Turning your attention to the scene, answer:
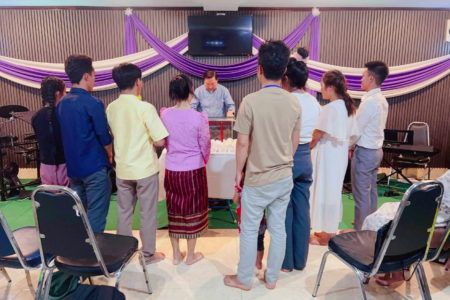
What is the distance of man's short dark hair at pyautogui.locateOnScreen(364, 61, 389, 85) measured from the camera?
2740mm

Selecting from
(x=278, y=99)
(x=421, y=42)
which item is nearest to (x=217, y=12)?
(x=421, y=42)

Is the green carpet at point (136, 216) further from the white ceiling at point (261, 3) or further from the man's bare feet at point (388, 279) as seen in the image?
the white ceiling at point (261, 3)

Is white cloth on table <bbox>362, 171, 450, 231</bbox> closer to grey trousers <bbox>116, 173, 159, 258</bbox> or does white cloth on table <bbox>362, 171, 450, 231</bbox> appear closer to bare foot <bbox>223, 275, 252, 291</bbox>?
bare foot <bbox>223, 275, 252, 291</bbox>

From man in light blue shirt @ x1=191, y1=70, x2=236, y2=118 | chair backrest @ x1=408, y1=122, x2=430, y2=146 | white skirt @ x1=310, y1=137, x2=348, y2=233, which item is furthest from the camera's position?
man in light blue shirt @ x1=191, y1=70, x2=236, y2=118

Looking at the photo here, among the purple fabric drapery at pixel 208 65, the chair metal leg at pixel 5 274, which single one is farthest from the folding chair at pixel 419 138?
the chair metal leg at pixel 5 274

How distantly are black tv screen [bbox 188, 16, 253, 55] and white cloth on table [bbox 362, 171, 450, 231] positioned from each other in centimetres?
356

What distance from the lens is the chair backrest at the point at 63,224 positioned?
1477 millimetres

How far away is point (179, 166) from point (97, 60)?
367 cm

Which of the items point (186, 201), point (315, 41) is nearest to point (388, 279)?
point (186, 201)

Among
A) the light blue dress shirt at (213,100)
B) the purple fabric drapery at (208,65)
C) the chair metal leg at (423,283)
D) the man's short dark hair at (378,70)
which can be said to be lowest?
the chair metal leg at (423,283)

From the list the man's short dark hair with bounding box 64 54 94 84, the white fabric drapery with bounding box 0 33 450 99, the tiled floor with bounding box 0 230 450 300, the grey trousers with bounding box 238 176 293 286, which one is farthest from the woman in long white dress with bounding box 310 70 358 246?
the white fabric drapery with bounding box 0 33 450 99

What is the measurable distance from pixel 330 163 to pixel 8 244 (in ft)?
7.59

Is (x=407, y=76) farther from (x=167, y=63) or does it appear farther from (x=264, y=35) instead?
(x=167, y=63)

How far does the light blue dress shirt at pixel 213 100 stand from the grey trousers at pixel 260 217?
9.80 feet
